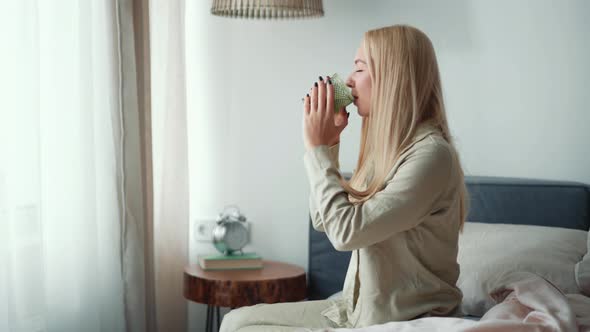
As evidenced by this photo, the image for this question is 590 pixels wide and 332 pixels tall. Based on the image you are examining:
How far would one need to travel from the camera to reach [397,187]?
5.04ft

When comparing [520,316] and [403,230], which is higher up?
[403,230]

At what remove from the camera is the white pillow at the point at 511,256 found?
2.09m

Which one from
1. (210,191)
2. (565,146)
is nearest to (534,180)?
(565,146)

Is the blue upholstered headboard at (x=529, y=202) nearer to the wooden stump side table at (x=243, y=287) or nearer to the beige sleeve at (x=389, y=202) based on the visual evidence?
the wooden stump side table at (x=243, y=287)

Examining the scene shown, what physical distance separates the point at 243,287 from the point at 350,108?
33.2 inches

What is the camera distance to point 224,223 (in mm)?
2844

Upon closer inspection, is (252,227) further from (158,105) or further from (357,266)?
(357,266)

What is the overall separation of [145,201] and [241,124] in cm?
51

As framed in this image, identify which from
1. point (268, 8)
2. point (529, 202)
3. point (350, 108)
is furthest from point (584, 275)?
point (268, 8)

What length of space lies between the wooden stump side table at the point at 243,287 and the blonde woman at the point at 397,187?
0.90 meters

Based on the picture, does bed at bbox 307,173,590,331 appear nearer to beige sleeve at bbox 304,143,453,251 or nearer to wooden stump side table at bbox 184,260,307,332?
wooden stump side table at bbox 184,260,307,332

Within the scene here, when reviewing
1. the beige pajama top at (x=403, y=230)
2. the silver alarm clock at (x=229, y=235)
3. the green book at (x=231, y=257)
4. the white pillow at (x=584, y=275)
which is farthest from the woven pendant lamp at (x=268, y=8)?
the white pillow at (x=584, y=275)

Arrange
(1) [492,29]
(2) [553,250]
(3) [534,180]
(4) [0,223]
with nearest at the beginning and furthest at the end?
(4) [0,223] < (2) [553,250] < (3) [534,180] < (1) [492,29]

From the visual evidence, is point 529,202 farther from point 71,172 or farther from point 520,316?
point 71,172
